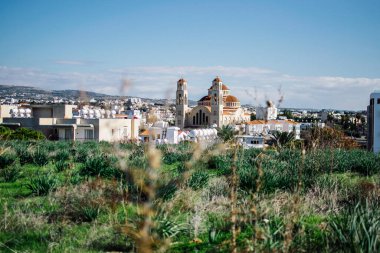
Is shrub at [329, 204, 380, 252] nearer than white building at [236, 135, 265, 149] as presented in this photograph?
Yes

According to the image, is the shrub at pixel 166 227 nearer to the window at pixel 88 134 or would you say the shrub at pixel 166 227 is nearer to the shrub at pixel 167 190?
the shrub at pixel 167 190

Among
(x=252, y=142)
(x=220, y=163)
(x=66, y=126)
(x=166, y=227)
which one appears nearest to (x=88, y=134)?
(x=66, y=126)

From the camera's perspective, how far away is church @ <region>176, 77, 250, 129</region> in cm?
8181

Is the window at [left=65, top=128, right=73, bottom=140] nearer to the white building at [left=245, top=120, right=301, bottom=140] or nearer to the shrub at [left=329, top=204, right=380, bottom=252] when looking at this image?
the white building at [left=245, top=120, right=301, bottom=140]

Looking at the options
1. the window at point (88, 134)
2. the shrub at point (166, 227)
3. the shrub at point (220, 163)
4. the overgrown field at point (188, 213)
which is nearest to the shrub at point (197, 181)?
the overgrown field at point (188, 213)

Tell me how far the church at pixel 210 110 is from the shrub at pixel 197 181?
7255 cm

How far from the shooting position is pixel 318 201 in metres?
5.55

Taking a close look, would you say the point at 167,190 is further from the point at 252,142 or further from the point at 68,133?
the point at 252,142

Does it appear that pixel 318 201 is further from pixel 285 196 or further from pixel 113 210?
pixel 113 210

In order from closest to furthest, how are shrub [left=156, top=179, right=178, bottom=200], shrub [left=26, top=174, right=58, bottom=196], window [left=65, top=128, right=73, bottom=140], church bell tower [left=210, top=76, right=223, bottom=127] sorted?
shrub [left=156, top=179, right=178, bottom=200] → shrub [left=26, top=174, right=58, bottom=196] → window [left=65, top=128, right=73, bottom=140] → church bell tower [left=210, top=76, right=223, bottom=127]

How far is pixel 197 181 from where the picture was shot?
6.86 meters

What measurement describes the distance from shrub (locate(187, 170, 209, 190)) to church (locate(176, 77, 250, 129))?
7255 cm

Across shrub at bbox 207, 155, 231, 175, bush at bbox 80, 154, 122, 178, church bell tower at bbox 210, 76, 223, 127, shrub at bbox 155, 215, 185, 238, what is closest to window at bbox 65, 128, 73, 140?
shrub at bbox 207, 155, 231, 175

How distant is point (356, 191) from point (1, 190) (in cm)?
534
